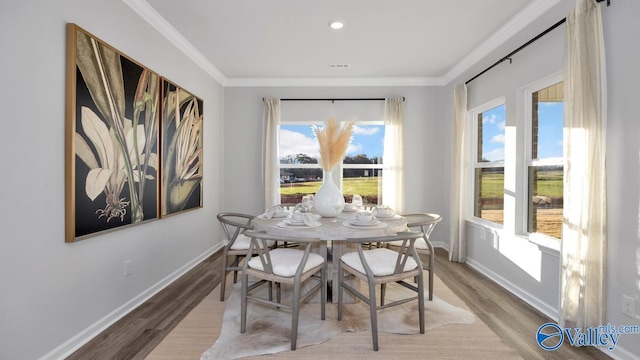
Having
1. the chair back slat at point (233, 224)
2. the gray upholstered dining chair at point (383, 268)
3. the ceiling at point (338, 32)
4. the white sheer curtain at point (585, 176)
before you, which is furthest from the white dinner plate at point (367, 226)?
the ceiling at point (338, 32)

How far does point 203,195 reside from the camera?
411cm

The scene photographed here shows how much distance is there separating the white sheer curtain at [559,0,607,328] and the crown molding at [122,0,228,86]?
3441mm

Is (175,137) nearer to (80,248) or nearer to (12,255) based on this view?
(80,248)

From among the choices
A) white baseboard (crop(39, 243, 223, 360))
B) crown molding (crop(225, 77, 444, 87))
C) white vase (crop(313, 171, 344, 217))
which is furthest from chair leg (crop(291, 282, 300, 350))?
crown molding (crop(225, 77, 444, 87))

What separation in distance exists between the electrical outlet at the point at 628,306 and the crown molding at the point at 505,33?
7.47ft

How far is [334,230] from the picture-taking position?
2.23m

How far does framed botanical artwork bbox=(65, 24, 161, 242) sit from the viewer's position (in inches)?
76.2

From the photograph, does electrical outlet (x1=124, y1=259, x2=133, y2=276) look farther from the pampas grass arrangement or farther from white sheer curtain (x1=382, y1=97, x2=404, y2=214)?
white sheer curtain (x1=382, y1=97, x2=404, y2=214)

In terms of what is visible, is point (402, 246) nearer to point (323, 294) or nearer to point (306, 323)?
point (323, 294)

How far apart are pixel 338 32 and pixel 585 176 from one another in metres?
2.50

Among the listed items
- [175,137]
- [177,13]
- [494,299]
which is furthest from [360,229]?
[177,13]

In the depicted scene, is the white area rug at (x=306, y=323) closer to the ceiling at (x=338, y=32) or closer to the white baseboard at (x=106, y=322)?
the white baseboard at (x=106, y=322)

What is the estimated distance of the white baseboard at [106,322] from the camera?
189 centimetres

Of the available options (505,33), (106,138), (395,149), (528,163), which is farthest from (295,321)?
(505,33)
